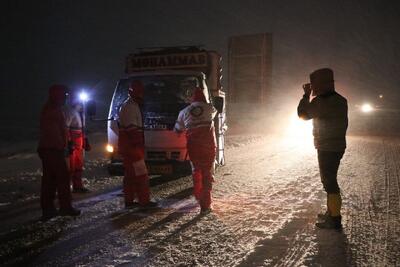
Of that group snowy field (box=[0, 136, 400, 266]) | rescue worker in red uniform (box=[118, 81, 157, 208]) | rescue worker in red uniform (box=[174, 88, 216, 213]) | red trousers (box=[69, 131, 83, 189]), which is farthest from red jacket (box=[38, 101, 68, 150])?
rescue worker in red uniform (box=[174, 88, 216, 213])

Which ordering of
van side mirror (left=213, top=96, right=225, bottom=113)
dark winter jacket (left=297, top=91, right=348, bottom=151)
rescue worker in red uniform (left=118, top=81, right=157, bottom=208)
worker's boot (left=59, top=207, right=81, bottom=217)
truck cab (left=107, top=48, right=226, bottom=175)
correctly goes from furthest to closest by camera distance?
van side mirror (left=213, top=96, right=225, bottom=113)
truck cab (left=107, top=48, right=226, bottom=175)
rescue worker in red uniform (left=118, top=81, right=157, bottom=208)
worker's boot (left=59, top=207, right=81, bottom=217)
dark winter jacket (left=297, top=91, right=348, bottom=151)

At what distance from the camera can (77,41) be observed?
97188 millimetres

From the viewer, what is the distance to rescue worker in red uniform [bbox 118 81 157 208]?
242 inches

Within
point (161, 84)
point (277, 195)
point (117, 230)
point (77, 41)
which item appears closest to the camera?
point (117, 230)

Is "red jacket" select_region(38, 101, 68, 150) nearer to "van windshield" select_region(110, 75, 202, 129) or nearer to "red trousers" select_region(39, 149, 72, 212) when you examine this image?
"red trousers" select_region(39, 149, 72, 212)

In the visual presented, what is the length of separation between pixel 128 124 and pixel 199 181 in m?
1.42

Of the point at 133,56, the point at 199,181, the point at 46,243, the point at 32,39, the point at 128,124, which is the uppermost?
the point at 32,39

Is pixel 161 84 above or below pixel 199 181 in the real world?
above

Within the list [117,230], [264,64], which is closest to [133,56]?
[117,230]

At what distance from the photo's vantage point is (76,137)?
734 cm

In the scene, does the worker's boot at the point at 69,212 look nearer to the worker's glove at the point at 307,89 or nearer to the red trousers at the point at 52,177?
the red trousers at the point at 52,177

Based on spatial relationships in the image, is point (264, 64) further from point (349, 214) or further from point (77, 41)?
point (77, 41)

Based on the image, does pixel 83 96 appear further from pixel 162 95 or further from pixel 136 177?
pixel 136 177

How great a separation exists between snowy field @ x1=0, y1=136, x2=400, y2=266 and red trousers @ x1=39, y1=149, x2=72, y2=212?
30 centimetres
